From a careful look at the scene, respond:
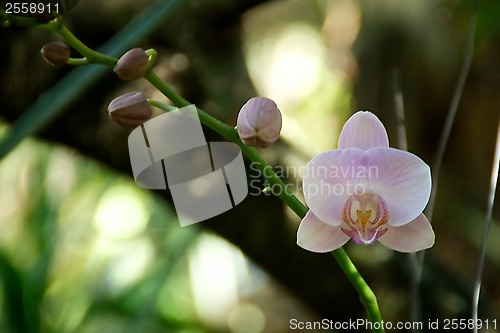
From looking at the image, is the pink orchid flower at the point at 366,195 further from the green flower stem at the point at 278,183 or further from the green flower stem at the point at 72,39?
the green flower stem at the point at 72,39

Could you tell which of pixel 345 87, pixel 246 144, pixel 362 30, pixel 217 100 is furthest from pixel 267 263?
pixel 345 87

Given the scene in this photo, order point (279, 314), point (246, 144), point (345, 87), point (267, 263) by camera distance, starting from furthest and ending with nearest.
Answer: point (279, 314) < point (345, 87) < point (267, 263) < point (246, 144)

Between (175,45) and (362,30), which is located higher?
(175,45)

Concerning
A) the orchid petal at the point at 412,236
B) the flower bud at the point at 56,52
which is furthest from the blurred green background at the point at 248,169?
the orchid petal at the point at 412,236

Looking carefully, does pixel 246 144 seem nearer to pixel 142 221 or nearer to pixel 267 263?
pixel 267 263

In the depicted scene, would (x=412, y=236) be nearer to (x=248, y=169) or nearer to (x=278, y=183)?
(x=278, y=183)

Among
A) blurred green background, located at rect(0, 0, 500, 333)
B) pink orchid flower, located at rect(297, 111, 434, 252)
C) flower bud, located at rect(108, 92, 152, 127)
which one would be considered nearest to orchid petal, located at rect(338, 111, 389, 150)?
pink orchid flower, located at rect(297, 111, 434, 252)

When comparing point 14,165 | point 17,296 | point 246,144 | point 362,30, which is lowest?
point 14,165

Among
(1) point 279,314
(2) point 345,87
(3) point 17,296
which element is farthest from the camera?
(1) point 279,314
